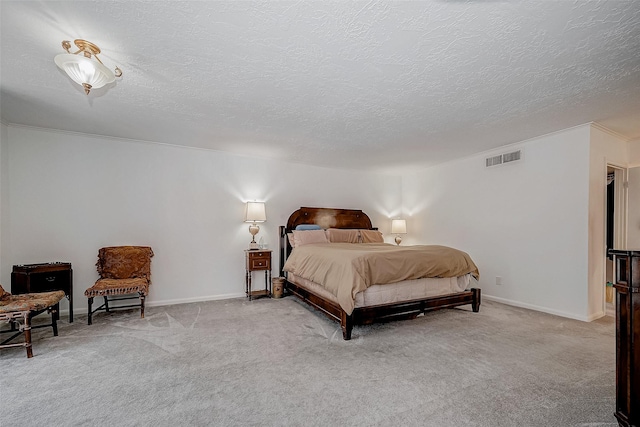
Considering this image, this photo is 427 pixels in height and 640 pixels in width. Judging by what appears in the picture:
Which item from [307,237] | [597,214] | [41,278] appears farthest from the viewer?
[307,237]

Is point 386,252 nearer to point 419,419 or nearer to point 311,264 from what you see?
point 311,264

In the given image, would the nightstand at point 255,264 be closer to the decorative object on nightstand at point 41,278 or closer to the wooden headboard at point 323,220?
the wooden headboard at point 323,220

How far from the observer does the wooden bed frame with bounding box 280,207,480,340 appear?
9.91ft

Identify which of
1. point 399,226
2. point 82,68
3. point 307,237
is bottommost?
point 307,237

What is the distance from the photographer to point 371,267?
3123 millimetres

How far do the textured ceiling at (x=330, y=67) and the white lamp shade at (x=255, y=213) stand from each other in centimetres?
130

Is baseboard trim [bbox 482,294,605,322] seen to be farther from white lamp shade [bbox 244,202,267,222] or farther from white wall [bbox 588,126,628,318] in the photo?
white lamp shade [bbox 244,202,267,222]

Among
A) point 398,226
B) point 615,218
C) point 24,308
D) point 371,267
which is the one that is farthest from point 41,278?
point 615,218

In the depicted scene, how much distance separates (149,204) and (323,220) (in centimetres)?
303

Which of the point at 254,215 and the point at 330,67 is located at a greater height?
the point at 330,67

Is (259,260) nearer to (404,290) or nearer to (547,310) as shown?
(404,290)

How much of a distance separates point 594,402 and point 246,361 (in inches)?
102

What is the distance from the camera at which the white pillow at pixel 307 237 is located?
491 cm

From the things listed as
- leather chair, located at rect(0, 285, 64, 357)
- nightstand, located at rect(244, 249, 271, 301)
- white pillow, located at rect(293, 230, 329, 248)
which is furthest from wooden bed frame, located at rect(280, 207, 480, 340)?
leather chair, located at rect(0, 285, 64, 357)
